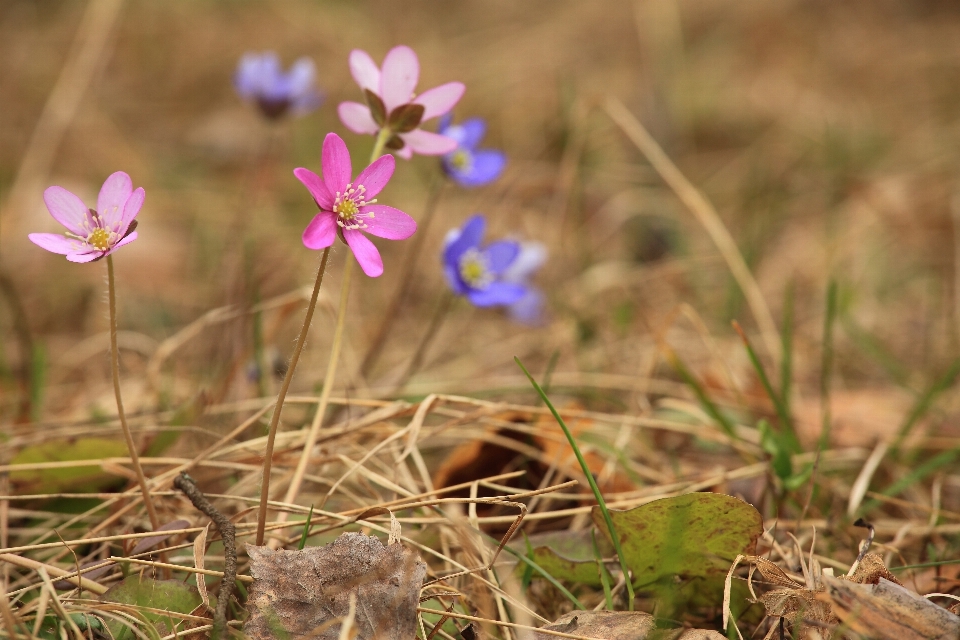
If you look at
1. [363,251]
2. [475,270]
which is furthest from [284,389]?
[475,270]

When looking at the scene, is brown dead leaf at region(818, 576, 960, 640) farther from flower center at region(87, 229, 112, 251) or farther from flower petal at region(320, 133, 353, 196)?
flower center at region(87, 229, 112, 251)

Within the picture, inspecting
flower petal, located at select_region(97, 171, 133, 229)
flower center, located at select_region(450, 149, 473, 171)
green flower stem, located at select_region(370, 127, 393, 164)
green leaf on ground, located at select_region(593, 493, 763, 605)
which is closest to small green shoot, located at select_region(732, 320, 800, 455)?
green leaf on ground, located at select_region(593, 493, 763, 605)

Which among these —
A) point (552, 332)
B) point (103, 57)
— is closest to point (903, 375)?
point (552, 332)

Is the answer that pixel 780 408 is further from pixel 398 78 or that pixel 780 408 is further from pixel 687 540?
pixel 398 78

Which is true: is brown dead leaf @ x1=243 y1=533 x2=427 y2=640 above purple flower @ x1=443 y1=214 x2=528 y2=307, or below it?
below

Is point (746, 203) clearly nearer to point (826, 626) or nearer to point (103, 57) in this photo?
point (826, 626)

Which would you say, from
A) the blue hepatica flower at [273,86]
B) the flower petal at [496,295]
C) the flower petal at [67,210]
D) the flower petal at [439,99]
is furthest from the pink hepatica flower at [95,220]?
the blue hepatica flower at [273,86]

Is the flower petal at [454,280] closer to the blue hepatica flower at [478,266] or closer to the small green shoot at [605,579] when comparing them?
the blue hepatica flower at [478,266]
